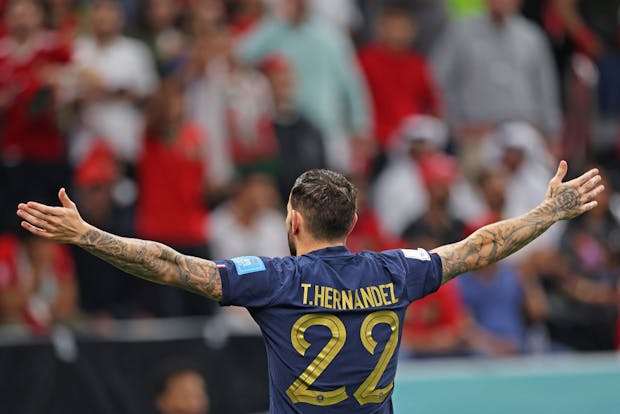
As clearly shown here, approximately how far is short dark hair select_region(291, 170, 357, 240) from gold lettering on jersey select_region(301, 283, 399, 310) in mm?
228

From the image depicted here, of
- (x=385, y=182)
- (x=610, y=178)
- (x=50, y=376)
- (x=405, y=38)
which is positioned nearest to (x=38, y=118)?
(x=50, y=376)

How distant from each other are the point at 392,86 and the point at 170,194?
131 inches

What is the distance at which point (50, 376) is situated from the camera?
8.45 metres

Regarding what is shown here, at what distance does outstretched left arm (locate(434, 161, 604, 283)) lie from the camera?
530cm

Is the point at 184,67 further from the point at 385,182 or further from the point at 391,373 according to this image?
the point at 391,373

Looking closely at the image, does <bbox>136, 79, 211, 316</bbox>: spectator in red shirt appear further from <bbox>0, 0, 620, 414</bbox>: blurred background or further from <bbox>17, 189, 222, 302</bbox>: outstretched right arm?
<bbox>17, 189, 222, 302</bbox>: outstretched right arm

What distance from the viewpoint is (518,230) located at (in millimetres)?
5449

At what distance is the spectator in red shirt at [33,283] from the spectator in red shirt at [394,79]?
441 centimetres

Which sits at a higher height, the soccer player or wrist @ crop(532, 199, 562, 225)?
wrist @ crop(532, 199, 562, 225)

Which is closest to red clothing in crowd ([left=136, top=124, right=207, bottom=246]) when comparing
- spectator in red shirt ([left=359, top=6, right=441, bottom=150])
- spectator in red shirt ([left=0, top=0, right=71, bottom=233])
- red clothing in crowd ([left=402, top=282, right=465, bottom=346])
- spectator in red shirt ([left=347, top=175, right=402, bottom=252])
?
spectator in red shirt ([left=0, top=0, right=71, bottom=233])

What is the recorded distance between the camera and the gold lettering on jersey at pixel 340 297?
16.1 ft

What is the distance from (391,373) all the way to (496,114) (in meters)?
8.94

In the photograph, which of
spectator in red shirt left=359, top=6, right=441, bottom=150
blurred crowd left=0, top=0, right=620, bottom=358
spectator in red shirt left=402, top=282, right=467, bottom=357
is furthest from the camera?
spectator in red shirt left=359, top=6, right=441, bottom=150

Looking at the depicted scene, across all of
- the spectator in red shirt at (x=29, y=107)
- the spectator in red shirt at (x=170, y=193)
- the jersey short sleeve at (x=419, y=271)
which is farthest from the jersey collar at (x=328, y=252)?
the spectator in red shirt at (x=170, y=193)
